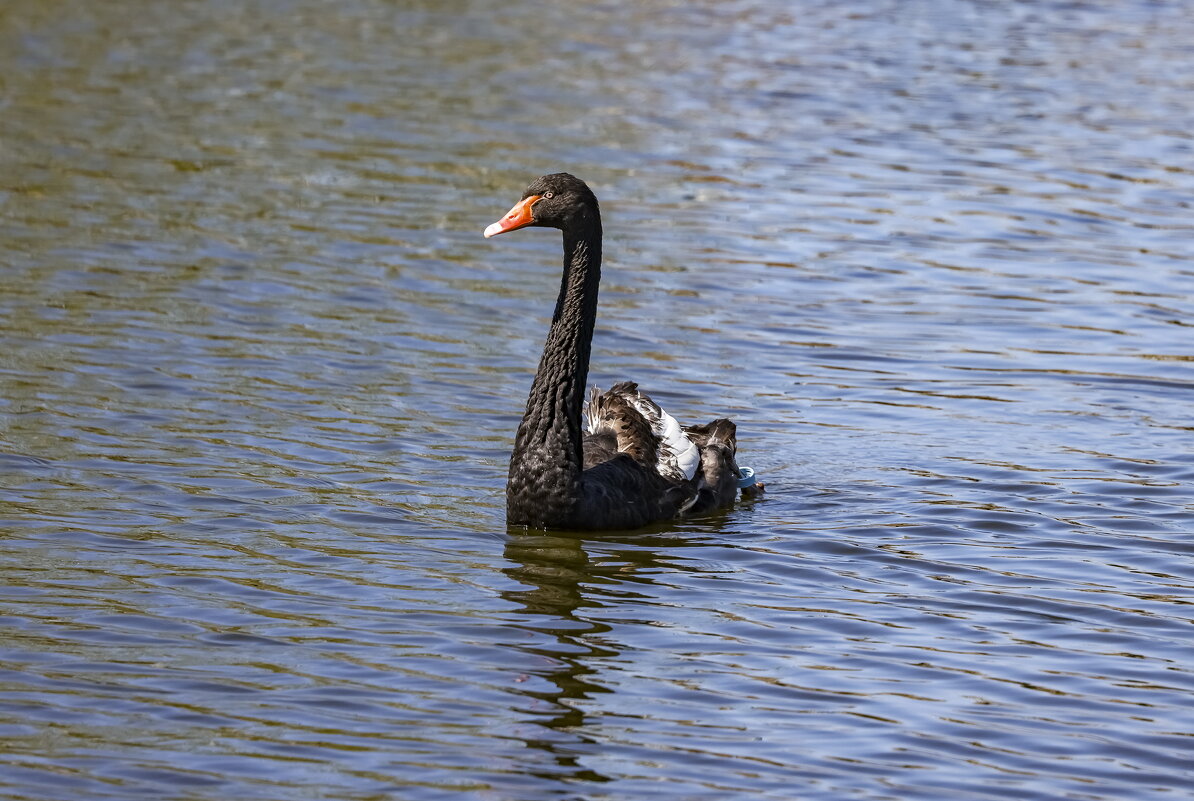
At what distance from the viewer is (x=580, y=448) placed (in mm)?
9602

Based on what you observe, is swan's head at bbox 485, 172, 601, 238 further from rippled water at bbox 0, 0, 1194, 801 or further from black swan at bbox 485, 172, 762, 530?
rippled water at bbox 0, 0, 1194, 801

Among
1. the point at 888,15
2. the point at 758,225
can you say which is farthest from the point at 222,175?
the point at 888,15

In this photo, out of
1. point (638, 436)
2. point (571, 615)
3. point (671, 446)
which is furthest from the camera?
point (638, 436)

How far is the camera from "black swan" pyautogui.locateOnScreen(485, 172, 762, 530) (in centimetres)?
952

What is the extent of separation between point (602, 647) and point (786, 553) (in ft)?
6.10

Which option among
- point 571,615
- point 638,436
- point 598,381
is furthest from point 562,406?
point 598,381

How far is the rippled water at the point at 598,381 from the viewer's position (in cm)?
701

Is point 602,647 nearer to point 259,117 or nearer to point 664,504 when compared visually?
point 664,504

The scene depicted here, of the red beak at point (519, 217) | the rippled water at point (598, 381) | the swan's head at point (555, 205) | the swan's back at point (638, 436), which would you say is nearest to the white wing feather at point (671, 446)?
the swan's back at point (638, 436)

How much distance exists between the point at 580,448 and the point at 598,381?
3.36 metres

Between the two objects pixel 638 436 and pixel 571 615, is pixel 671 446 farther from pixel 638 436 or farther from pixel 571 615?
pixel 571 615

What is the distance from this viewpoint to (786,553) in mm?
9445

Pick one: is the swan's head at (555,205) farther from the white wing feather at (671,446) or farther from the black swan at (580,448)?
the white wing feather at (671,446)

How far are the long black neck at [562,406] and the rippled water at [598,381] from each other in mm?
240
